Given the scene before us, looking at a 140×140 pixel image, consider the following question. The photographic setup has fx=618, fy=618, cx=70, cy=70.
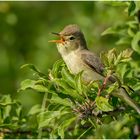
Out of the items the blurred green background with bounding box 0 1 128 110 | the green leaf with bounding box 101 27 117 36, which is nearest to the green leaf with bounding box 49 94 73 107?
the green leaf with bounding box 101 27 117 36

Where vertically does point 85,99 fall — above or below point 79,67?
below

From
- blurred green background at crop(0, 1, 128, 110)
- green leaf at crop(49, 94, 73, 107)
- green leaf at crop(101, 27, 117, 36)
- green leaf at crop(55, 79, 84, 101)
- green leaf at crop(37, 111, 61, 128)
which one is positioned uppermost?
blurred green background at crop(0, 1, 128, 110)

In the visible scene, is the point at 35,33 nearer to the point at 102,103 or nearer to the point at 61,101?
the point at 61,101

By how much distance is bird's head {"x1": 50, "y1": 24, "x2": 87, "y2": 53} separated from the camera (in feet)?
21.8

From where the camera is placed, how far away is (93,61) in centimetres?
639

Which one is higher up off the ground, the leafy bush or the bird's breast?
the bird's breast

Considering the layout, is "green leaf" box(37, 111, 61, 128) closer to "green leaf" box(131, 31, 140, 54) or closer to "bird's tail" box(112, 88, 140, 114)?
"bird's tail" box(112, 88, 140, 114)

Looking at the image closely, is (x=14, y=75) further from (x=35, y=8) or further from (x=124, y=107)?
(x=124, y=107)

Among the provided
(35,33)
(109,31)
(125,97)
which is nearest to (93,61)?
(109,31)

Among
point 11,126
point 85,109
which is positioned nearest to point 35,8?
point 11,126

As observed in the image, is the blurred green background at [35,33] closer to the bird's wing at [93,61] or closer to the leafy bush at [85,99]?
the bird's wing at [93,61]

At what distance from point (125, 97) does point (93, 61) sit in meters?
1.17

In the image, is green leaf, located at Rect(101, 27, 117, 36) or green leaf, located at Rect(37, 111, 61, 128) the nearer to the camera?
green leaf, located at Rect(37, 111, 61, 128)

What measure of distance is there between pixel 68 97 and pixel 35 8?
261 inches
